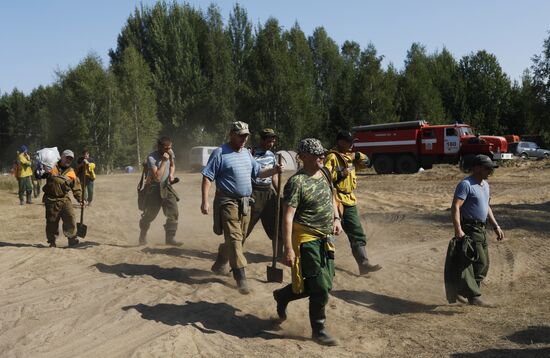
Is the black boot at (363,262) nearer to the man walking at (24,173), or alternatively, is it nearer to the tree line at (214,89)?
the man walking at (24,173)

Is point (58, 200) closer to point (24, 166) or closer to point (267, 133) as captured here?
point (267, 133)

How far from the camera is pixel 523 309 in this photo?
6141 mm

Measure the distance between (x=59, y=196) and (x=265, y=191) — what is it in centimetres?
348

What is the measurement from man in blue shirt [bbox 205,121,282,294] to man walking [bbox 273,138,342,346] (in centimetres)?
118

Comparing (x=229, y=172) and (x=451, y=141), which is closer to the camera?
(x=229, y=172)

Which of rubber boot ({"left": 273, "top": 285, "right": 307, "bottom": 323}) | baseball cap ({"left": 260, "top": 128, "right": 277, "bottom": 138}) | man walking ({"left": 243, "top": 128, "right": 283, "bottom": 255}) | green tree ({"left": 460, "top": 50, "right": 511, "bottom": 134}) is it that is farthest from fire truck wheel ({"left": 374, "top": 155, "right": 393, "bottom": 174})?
green tree ({"left": 460, "top": 50, "right": 511, "bottom": 134})

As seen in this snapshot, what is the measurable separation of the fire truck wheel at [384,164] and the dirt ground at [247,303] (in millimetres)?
19472

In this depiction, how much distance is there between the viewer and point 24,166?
56.0 ft

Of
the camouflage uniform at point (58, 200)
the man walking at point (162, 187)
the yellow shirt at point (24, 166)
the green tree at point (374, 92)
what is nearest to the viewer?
the man walking at point (162, 187)

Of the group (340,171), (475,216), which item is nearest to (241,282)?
(340,171)

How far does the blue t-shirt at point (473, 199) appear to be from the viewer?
6.18 m

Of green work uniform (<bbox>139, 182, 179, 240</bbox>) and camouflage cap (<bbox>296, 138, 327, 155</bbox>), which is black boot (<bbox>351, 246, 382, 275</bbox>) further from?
green work uniform (<bbox>139, 182, 179, 240</bbox>)

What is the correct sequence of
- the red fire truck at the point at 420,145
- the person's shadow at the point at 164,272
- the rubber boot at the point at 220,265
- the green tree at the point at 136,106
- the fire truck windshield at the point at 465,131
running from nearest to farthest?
the person's shadow at the point at 164,272 < the rubber boot at the point at 220,265 < the red fire truck at the point at 420,145 < the fire truck windshield at the point at 465,131 < the green tree at the point at 136,106

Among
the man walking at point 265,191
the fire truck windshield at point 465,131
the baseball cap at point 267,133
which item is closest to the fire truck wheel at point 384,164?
the fire truck windshield at point 465,131
